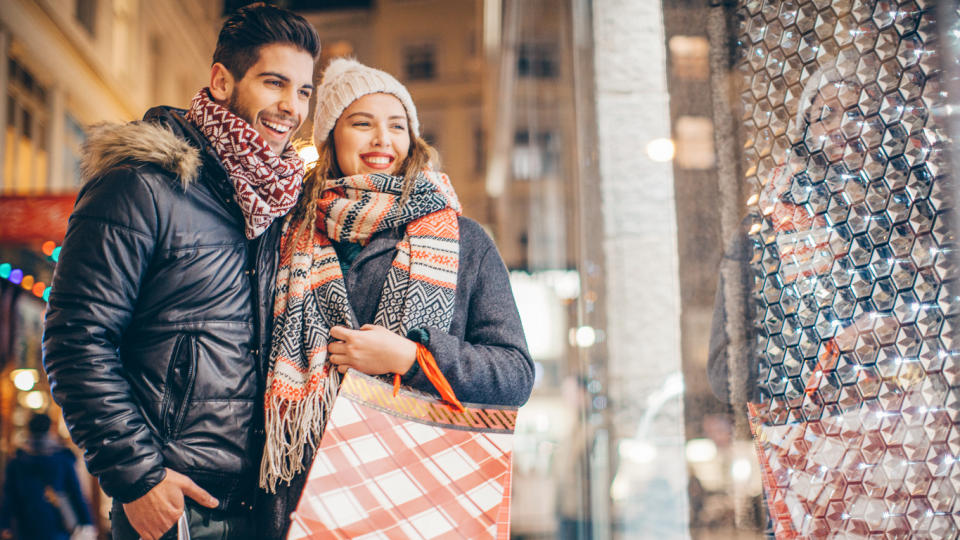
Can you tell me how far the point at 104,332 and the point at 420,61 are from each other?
89.5 ft

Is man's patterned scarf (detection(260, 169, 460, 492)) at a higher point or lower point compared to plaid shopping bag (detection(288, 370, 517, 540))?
higher

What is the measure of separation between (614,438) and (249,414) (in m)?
2.06

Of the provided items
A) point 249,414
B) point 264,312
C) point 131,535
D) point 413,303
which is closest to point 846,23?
point 413,303

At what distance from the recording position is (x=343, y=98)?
2293 millimetres

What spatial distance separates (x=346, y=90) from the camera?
2.29 metres

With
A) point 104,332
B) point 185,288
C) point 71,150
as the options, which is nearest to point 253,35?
point 185,288

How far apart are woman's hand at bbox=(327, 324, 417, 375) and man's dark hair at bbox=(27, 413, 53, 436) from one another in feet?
17.1

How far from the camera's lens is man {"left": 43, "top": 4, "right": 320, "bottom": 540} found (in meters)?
1.82

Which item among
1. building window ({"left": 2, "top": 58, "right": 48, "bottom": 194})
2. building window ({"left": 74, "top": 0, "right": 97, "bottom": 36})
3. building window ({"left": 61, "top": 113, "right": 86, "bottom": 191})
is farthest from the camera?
building window ({"left": 74, "top": 0, "right": 97, "bottom": 36})

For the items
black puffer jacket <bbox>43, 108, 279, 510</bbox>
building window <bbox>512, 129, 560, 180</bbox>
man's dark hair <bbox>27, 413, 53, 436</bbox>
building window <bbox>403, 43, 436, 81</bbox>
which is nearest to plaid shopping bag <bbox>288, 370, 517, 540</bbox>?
black puffer jacket <bbox>43, 108, 279, 510</bbox>

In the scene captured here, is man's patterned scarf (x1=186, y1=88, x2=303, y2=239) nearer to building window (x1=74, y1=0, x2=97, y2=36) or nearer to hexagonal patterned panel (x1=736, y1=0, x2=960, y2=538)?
hexagonal patterned panel (x1=736, y1=0, x2=960, y2=538)

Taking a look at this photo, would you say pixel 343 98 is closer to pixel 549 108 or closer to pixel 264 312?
pixel 264 312

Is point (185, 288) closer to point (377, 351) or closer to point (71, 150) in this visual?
point (377, 351)

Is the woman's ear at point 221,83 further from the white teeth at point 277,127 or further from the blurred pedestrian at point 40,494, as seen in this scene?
the blurred pedestrian at point 40,494
